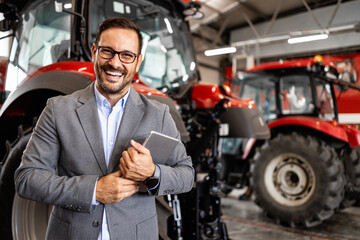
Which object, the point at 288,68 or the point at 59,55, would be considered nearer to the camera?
the point at 59,55

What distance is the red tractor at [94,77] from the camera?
2.07 m

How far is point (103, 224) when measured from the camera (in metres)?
1.27

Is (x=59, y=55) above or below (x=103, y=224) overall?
above

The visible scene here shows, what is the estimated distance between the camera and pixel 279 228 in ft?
13.1

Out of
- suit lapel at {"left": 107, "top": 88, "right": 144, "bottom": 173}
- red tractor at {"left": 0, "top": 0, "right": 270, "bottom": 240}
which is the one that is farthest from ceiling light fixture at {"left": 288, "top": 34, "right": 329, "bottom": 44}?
suit lapel at {"left": 107, "top": 88, "right": 144, "bottom": 173}

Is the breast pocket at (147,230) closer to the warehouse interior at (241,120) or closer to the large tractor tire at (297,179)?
the warehouse interior at (241,120)

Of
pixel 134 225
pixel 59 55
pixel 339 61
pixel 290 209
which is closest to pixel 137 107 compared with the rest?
pixel 134 225

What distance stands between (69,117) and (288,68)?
4079 mm

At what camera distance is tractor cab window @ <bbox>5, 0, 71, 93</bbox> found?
7.40 ft

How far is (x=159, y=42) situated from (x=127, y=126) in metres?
1.71

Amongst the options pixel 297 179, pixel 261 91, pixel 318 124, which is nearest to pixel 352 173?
pixel 297 179

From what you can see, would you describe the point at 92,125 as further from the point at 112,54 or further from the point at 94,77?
the point at 94,77

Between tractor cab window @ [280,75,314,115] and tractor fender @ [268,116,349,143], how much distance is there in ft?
0.89

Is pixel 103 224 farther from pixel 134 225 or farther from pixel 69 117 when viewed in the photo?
pixel 69 117
